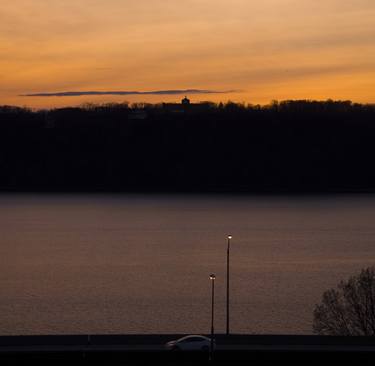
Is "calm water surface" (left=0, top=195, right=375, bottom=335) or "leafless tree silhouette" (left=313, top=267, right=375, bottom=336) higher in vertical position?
"leafless tree silhouette" (left=313, top=267, right=375, bottom=336)

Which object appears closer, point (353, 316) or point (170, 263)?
point (353, 316)

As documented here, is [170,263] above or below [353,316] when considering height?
below

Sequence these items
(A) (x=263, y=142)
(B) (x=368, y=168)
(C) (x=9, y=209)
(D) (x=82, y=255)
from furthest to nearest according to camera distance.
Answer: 1. (A) (x=263, y=142)
2. (B) (x=368, y=168)
3. (C) (x=9, y=209)
4. (D) (x=82, y=255)

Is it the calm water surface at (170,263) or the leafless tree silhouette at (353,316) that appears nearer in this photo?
the leafless tree silhouette at (353,316)

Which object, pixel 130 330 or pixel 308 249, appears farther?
pixel 308 249

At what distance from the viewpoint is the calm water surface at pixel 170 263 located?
79.1 feet

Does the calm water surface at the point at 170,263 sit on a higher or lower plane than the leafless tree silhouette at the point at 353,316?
lower

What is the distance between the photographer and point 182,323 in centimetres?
2320

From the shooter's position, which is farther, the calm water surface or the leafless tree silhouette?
the calm water surface

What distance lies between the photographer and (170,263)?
37.7 m

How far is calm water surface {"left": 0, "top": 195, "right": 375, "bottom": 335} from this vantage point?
24.1 metres

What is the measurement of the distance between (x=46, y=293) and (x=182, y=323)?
7.22 m
